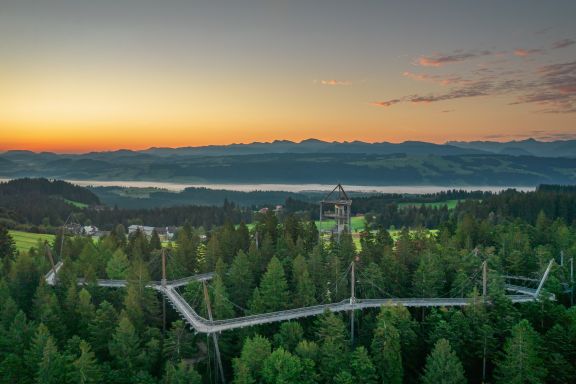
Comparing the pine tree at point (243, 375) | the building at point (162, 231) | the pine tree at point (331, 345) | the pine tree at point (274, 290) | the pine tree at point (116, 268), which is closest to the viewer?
the pine tree at point (243, 375)

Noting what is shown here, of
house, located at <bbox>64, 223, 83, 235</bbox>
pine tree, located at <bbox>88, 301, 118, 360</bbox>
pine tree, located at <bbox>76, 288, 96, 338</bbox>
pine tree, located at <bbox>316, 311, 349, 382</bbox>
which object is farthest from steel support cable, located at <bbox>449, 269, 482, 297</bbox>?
house, located at <bbox>64, 223, 83, 235</bbox>

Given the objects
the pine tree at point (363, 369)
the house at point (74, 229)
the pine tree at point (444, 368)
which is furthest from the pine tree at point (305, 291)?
the house at point (74, 229)

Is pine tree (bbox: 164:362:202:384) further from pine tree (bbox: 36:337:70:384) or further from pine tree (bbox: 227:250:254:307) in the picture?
pine tree (bbox: 227:250:254:307)

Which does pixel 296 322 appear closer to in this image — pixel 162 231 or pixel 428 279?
pixel 428 279

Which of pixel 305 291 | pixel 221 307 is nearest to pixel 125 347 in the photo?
pixel 221 307

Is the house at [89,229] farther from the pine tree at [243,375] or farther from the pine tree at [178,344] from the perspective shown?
the pine tree at [243,375]

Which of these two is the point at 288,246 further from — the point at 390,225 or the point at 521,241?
the point at 390,225

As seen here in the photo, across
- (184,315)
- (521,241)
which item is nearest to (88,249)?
(184,315)
